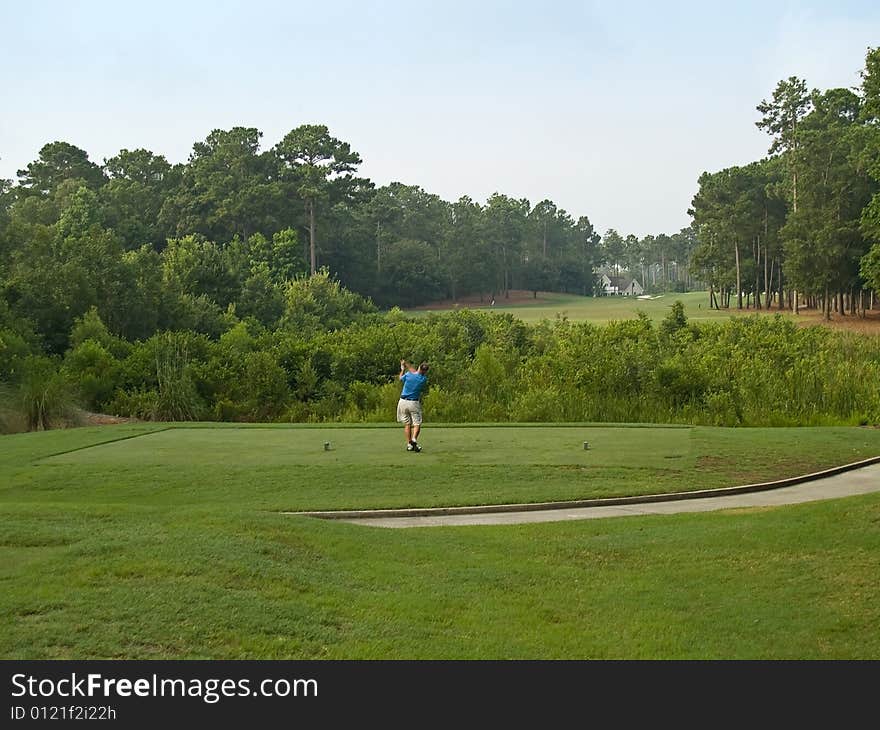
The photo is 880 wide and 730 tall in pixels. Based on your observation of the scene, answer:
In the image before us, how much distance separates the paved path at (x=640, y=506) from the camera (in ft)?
44.0

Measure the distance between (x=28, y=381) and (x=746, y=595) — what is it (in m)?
22.2

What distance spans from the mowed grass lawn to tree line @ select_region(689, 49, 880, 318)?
3469cm

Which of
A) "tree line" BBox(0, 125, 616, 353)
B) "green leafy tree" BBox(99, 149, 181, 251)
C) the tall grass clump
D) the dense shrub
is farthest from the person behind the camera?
"green leafy tree" BBox(99, 149, 181, 251)

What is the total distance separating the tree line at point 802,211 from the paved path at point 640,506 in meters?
30.0

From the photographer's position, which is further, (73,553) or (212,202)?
(212,202)

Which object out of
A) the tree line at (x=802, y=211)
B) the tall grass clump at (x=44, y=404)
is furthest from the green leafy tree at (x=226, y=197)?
the tall grass clump at (x=44, y=404)

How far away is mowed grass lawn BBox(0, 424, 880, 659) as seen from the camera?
710cm

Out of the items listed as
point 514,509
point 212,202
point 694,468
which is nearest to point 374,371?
point 694,468

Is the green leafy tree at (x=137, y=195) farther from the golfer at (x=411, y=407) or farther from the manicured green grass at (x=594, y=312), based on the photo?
the golfer at (x=411, y=407)

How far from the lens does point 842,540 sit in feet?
33.5

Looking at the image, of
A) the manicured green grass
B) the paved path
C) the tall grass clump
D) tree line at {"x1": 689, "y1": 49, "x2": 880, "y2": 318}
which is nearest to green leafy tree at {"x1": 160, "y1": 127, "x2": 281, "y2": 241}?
the manicured green grass

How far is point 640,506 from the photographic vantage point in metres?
14.5

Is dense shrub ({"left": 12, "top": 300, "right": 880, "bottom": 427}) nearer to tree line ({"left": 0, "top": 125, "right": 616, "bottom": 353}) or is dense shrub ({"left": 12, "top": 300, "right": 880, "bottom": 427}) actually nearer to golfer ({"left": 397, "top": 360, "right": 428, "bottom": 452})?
tree line ({"left": 0, "top": 125, "right": 616, "bottom": 353})
